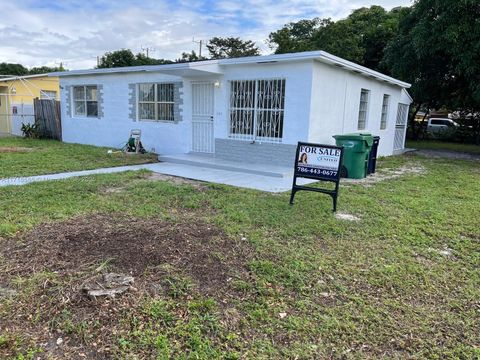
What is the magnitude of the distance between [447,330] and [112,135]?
41.7 ft

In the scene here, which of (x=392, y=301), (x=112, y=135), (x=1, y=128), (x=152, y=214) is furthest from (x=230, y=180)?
(x=1, y=128)

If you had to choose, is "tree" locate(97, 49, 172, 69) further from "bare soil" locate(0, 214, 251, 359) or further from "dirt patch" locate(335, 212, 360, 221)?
"bare soil" locate(0, 214, 251, 359)

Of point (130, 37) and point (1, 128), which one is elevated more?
point (130, 37)

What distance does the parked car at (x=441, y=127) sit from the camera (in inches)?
934

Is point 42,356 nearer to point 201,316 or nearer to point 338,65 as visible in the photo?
point 201,316

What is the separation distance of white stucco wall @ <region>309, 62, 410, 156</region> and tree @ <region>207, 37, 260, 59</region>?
28248mm

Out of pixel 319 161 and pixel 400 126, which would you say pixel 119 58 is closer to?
pixel 400 126

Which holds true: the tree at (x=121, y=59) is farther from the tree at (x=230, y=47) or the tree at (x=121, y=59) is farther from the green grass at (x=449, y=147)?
the green grass at (x=449, y=147)

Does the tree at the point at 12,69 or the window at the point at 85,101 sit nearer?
the window at the point at 85,101

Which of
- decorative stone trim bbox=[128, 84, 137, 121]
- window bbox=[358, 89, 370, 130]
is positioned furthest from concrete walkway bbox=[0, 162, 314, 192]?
window bbox=[358, 89, 370, 130]

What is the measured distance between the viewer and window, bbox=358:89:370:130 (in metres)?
11.8

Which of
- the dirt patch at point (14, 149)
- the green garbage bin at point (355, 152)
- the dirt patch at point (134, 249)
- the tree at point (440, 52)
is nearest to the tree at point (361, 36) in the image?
the tree at point (440, 52)

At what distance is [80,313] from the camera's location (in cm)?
283

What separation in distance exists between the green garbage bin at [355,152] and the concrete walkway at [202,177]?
1.20 meters
